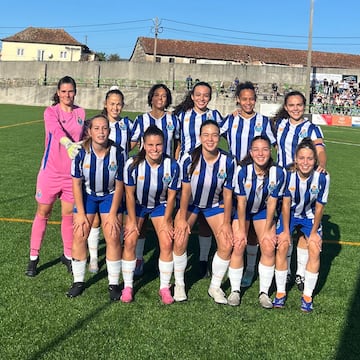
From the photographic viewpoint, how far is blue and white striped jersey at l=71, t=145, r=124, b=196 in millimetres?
3797

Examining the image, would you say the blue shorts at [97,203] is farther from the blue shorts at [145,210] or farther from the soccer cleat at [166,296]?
the soccer cleat at [166,296]

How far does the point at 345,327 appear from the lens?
351 cm

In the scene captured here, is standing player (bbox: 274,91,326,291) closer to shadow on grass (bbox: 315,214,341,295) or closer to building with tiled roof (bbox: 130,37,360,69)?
shadow on grass (bbox: 315,214,341,295)

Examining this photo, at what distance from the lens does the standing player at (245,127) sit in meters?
4.43

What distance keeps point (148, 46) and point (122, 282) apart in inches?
2141

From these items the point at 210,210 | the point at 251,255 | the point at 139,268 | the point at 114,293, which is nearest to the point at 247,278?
the point at 251,255

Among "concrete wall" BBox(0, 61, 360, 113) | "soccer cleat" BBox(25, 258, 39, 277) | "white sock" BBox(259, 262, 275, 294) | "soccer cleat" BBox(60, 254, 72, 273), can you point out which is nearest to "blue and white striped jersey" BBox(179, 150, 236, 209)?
"white sock" BBox(259, 262, 275, 294)

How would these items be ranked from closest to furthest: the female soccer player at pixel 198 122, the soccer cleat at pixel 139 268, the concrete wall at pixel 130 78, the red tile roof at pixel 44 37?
the soccer cleat at pixel 139 268 < the female soccer player at pixel 198 122 < the concrete wall at pixel 130 78 < the red tile roof at pixel 44 37

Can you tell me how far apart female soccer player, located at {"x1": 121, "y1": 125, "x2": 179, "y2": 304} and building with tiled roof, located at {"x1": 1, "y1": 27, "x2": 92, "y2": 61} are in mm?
67014

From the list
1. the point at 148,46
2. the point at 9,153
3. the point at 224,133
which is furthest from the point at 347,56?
the point at 224,133

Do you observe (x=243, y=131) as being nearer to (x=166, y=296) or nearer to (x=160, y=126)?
(x=160, y=126)

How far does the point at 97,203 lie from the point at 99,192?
0.11 meters

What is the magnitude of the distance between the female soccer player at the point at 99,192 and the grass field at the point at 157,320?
0.30 metres

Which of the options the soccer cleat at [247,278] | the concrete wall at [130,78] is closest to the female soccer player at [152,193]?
the soccer cleat at [247,278]
